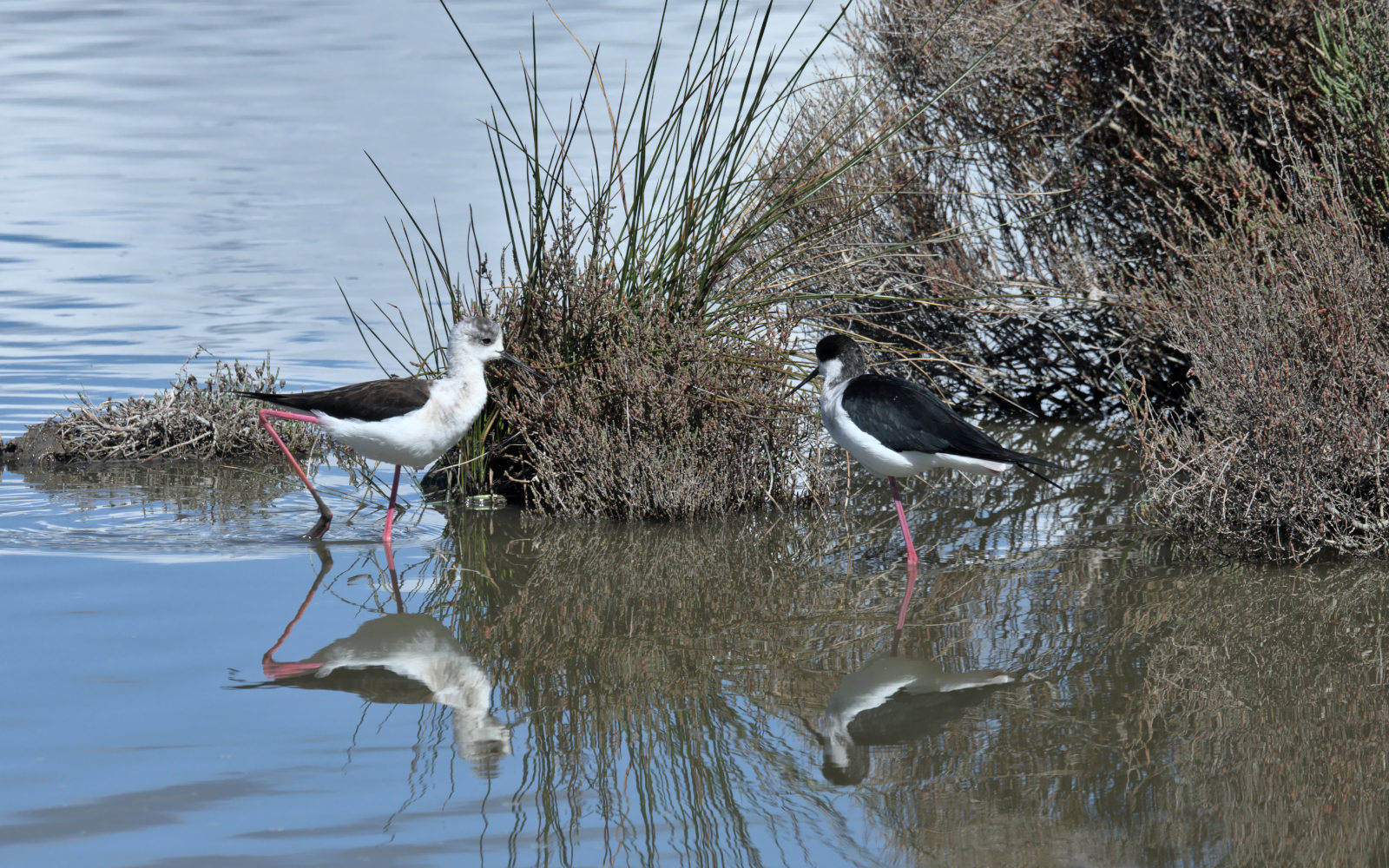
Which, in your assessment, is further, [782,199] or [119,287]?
[119,287]

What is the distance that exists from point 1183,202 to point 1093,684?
570 cm

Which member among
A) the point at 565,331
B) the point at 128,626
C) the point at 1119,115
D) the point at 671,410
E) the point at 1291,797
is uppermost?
the point at 1119,115

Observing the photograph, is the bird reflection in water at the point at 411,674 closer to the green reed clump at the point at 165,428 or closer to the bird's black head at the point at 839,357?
the bird's black head at the point at 839,357

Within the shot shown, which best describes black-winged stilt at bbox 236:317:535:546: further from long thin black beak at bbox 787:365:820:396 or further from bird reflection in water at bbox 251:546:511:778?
long thin black beak at bbox 787:365:820:396

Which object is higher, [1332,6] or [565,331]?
[1332,6]

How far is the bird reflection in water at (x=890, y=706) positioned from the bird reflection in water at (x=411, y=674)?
1.10 metres

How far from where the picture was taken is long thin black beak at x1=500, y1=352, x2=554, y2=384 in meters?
7.07

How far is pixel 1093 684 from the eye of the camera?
15.4 feet

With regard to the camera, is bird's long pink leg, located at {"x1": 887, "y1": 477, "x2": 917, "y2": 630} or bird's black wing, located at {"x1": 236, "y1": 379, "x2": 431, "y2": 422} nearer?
bird's long pink leg, located at {"x1": 887, "y1": 477, "x2": 917, "y2": 630}

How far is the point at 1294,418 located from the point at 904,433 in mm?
1836

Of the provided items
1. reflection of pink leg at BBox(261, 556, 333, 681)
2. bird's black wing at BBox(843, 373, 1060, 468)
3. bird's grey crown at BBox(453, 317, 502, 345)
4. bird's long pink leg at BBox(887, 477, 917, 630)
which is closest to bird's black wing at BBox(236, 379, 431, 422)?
bird's grey crown at BBox(453, 317, 502, 345)

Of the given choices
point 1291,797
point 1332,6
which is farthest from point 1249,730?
point 1332,6

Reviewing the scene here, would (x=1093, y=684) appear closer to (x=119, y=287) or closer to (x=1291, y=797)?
(x=1291, y=797)

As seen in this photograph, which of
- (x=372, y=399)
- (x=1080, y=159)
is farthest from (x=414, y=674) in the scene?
(x=1080, y=159)
